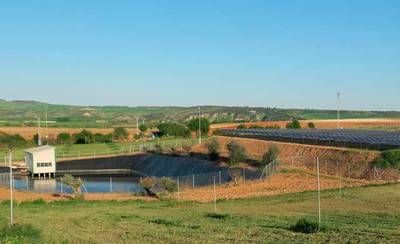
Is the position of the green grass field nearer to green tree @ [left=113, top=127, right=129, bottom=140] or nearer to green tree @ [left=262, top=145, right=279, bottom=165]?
green tree @ [left=113, top=127, right=129, bottom=140]

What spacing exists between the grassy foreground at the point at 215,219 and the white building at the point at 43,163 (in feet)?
125

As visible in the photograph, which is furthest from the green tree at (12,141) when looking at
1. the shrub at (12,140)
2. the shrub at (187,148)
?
the shrub at (187,148)

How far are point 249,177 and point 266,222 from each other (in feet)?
96.1

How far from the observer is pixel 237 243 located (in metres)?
21.7

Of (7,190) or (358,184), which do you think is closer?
(358,184)

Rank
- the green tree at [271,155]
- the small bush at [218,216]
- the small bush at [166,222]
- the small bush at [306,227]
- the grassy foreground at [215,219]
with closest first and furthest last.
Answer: the grassy foreground at [215,219], the small bush at [306,227], the small bush at [166,222], the small bush at [218,216], the green tree at [271,155]

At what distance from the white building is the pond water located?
221 cm

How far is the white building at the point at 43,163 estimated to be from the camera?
81938mm

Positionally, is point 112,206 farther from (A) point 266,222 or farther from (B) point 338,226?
(B) point 338,226

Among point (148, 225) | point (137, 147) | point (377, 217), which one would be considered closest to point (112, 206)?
point (148, 225)

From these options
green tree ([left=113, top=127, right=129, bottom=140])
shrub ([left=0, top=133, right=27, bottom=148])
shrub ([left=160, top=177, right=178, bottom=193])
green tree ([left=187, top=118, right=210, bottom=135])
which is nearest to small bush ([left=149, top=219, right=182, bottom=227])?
shrub ([left=160, top=177, right=178, bottom=193])

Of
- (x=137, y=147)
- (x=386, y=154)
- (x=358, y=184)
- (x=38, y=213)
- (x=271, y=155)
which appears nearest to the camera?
(x=38, y=213)

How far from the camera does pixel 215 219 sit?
3022 centimetres

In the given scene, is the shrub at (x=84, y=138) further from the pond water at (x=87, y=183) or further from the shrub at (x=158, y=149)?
the pond water at (x=87, y=183)
